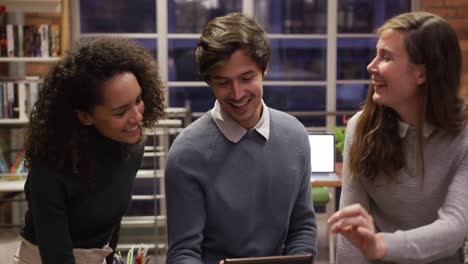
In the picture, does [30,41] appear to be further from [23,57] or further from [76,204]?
[76,204]

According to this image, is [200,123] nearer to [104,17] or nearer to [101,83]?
[101,83]

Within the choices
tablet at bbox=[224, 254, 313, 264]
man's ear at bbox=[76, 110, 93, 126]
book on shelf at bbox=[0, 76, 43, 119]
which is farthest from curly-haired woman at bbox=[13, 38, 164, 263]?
book on shelf at bbox=[0, 76, 43, 119]

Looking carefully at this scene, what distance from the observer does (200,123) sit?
1.48m

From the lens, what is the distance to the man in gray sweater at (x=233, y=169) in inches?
54.6

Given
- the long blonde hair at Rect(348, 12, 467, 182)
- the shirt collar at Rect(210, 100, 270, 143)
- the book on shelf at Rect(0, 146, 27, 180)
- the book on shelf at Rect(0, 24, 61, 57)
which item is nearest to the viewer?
the long blonde hair at Rect(348, 12, 467, 182)

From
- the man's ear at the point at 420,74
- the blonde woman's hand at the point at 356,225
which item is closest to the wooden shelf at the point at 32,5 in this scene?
the man's ear at the point at 420,74

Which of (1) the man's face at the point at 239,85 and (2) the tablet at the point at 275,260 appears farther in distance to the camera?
(1) the man's face at the point at 239,85

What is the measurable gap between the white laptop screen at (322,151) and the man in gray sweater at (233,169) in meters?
2.47

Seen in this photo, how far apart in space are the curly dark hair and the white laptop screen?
2567 millimetres

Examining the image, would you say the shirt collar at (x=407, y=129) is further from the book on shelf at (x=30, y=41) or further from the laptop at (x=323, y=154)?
the book on shelf at (x=30, y=41)

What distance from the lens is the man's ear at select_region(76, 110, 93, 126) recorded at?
4.86 feet

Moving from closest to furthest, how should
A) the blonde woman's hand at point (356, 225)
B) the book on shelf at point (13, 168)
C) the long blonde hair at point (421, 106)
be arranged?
1. the blonde woman's hand at point (356, 225)
2. the long blonde hair at point (421, 106)
3. the book on shelf at point (13, 168)

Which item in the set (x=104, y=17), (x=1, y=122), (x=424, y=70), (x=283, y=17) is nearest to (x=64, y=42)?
(x=1, y=122)

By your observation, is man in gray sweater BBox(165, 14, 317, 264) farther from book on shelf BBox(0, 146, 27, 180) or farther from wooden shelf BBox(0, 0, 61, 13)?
wooden shelf BBox(0, 0, 61, 13)
